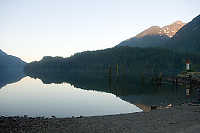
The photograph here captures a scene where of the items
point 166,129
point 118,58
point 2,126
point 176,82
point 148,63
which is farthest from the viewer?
point 118,58

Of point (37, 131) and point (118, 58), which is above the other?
point (118, 58)

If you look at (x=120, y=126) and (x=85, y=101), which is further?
(x=85, y=101)

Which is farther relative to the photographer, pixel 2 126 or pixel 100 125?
pixel 100 125

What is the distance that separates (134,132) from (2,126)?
9036mm

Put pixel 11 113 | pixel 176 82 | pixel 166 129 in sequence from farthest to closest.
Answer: pixel 176 82, pixel 11 113, pixel 166 129

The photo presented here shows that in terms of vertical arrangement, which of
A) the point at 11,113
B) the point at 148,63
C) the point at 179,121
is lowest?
the point at 11,113

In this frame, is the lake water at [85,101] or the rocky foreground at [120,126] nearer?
the rocky foreground at [120,126]

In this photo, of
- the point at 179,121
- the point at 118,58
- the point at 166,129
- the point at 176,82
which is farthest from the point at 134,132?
the point at 118,58

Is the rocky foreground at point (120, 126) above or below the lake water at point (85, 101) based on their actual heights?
above

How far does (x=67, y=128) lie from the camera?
51.3 ft

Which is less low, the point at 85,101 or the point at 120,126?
the point at 120,126

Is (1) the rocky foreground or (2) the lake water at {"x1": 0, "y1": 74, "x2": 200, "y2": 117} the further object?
(2) the lake water at {"x1": 0, "y1": 74, "x2": 200, "y2": 117}

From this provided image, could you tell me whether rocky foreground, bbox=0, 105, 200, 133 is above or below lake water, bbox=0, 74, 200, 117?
above

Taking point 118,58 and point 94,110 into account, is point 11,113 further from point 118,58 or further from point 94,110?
point 118,58
